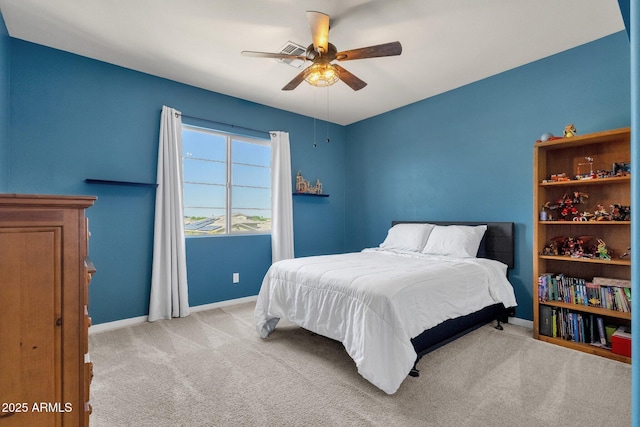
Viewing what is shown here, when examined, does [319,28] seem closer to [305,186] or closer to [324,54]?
[324,54]

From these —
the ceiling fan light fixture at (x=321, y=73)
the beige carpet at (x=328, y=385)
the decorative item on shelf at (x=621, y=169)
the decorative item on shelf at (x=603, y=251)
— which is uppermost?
the ceiling fan light fixture at (x=321, y=73)

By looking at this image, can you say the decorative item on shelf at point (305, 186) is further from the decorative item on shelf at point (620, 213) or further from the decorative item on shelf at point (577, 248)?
the decorative item on shelf at point (620, 213)

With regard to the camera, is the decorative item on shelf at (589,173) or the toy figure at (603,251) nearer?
the toy figure at (603,251)

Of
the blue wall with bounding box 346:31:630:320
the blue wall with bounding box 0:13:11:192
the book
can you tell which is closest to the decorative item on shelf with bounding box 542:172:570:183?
the blue wall with bounding box 346:31:630:320

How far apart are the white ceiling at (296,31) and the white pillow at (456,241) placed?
5.65 ft

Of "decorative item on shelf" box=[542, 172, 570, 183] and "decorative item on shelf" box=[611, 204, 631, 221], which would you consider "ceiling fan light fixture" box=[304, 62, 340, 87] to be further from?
"decorative item on shelf" box=[611, 204, 631, 221]

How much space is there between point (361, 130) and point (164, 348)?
4.04 metres

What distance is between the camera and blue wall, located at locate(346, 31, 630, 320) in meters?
2.75

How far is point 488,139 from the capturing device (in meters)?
3.48

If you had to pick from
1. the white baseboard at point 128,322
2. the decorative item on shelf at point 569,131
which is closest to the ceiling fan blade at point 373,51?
the decorative item on shelf at point 569,131

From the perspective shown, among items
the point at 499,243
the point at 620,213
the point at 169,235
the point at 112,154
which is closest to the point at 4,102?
the point at 112,154

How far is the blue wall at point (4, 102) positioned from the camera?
2428 millimetres

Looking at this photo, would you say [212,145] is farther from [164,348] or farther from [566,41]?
[566,41]

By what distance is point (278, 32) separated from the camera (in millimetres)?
2586
